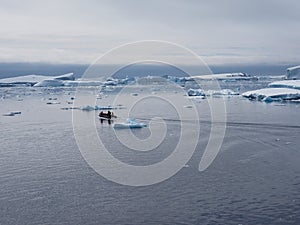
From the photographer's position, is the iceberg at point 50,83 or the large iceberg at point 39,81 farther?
the large iceberg at point 39,81

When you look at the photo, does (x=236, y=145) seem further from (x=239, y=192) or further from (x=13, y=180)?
(x=13, y=180)

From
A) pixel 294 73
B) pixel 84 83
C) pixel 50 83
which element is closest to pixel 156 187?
pixel 294 73

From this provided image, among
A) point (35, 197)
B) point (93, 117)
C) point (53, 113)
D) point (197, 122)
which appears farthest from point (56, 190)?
point (53, 113)

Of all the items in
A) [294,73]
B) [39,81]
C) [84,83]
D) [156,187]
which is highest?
[294,73]

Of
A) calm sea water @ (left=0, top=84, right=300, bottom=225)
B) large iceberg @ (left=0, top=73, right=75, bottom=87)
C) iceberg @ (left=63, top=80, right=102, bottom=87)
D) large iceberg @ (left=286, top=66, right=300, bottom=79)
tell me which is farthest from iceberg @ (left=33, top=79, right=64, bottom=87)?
calm sea water @ (left=0, top=84, right=300, bottom=225)

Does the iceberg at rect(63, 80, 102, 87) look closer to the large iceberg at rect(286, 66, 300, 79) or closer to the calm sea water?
the large iceberg at rect(286, 66, 300, 79)

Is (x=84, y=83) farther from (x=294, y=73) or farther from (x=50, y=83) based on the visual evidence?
(x=294, y=73)

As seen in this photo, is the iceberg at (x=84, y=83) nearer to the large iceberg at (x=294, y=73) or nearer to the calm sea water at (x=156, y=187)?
the large iceberg at (x=294, y=73)

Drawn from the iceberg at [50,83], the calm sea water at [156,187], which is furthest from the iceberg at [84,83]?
the calm sea water at [156,187]
